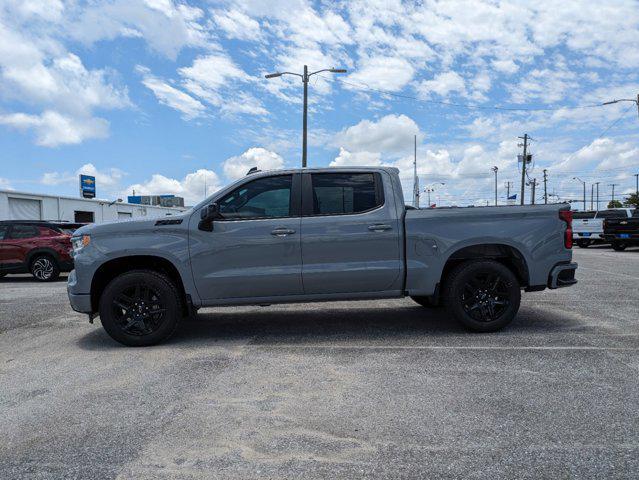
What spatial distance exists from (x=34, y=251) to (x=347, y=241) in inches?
422

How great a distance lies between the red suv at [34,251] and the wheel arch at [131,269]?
27.4 feet

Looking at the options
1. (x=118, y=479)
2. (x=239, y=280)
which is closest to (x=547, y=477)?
(x=118, y=479)

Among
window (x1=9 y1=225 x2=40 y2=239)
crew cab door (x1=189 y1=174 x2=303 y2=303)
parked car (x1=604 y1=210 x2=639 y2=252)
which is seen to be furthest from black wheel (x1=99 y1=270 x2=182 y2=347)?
parked car (x1=604 y1=210 x2=639 y2=252)

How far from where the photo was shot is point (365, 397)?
145 inches

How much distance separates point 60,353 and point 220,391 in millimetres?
2358

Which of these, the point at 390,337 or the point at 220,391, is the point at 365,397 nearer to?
the point at 220,391

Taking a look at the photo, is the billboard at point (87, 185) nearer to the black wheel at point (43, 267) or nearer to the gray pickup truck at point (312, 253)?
the black wheel at point (43, 267)

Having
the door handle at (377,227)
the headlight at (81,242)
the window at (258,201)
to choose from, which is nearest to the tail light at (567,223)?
the door handle at (377,227)

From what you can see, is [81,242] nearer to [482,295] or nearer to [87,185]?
[482,295]

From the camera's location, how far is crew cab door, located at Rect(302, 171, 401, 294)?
5402 millimetres

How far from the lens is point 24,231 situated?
13164 millimetres

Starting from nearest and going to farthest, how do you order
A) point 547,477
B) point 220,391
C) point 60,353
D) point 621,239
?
point 547,477, point 220,391, point 60,353, point 621,239

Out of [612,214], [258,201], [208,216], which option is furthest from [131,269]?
[612,214]

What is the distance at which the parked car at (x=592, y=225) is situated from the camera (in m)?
25.1
